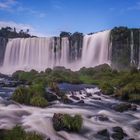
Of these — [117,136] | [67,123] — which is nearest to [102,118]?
[117,136]

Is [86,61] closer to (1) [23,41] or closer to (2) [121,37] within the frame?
(2) [121,37]

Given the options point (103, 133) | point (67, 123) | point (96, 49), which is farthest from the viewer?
point (96, 49)

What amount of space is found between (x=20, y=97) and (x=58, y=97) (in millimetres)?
4164

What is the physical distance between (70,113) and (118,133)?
491 cm

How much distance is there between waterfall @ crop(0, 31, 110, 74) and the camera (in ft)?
235

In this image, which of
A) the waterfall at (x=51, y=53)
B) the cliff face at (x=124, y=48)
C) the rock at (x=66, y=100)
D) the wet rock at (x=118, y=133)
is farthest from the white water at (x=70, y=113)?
the waterfall at (x=51, y=53)

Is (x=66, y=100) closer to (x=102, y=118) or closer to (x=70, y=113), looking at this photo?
(x=70, y=113)

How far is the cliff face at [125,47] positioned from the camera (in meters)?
Result: 67.6

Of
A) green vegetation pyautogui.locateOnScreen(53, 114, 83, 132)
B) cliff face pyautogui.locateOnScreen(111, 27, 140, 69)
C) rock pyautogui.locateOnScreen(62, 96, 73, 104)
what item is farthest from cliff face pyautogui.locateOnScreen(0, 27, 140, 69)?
green vegetation pyautogui.locateOnScreen(53, 114, 83, 132)

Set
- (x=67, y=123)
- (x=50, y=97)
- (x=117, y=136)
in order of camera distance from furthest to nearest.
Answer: (x=50, y=97), (x=67, y=123), (x=117, y=136)

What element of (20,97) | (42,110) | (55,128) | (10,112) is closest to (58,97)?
(20,97)

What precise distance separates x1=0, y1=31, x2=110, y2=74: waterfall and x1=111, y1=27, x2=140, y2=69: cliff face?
1.52 metres

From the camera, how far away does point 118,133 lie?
17.2 m

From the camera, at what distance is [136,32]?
2648 inches
